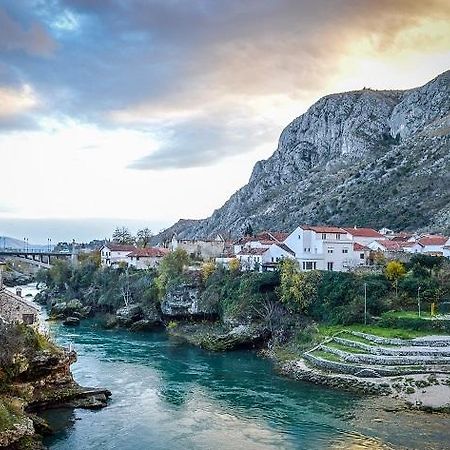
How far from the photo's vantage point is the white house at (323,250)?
64562 millimetres

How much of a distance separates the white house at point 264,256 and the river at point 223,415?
21.1 m

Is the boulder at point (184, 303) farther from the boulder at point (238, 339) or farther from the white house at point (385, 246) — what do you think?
the white house at point (385, 246)

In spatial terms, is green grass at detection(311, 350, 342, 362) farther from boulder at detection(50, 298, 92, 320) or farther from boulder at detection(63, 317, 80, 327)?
boulder at detection(50, 298, 92, 320)

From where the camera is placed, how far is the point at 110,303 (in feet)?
267

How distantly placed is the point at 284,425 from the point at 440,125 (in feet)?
395

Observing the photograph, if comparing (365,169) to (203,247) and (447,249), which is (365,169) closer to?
(203,247)

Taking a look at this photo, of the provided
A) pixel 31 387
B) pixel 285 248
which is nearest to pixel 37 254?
pixel 285 248

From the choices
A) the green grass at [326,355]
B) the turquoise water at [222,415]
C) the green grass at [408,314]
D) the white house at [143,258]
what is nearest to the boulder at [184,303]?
the turquoise water at [222,415]

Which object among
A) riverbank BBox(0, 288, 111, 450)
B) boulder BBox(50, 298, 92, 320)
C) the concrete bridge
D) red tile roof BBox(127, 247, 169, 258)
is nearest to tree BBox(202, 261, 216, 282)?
boulder BBox(50, 298, 92, 320)

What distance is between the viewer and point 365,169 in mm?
144875

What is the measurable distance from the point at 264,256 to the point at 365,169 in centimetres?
8073

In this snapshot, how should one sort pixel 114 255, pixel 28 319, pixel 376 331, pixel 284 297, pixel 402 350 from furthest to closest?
1. pixel 114 255
2. pixel 284 297
3. pixel 376 331
4. pixel 402 350
5. pixel 28 319

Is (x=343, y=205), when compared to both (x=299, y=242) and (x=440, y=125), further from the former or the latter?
(x=299, y=242)

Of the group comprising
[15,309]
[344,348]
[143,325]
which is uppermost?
[15,309]
